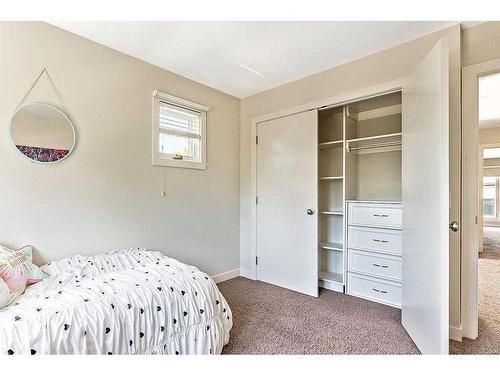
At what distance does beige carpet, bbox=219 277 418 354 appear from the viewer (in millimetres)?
1770

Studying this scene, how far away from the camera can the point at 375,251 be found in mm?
2521

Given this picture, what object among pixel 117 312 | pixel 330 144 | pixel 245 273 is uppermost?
pixel 330 144

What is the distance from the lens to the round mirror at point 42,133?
1.80 m

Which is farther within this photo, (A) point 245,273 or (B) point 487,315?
(A) point 245,273

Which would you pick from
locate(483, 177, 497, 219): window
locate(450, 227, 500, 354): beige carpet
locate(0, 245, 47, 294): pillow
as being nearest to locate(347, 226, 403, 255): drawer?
locate(450, 227, 500, 354): beige carpet

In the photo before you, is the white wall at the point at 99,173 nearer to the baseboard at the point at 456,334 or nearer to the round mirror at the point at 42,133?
the round mirror at the point at 42,133

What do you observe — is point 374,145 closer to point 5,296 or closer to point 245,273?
point 245,273

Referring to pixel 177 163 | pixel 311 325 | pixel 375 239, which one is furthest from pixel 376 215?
pixel 177 163

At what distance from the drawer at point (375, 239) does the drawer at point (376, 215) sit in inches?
2.4

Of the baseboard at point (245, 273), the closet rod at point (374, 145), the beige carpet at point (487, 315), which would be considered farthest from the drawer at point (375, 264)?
the baseboard at point (245, 273)

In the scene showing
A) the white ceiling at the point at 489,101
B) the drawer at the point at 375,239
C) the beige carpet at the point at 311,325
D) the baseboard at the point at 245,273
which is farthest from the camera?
the baseboard at the point at 245,273

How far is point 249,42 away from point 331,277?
259 cm
